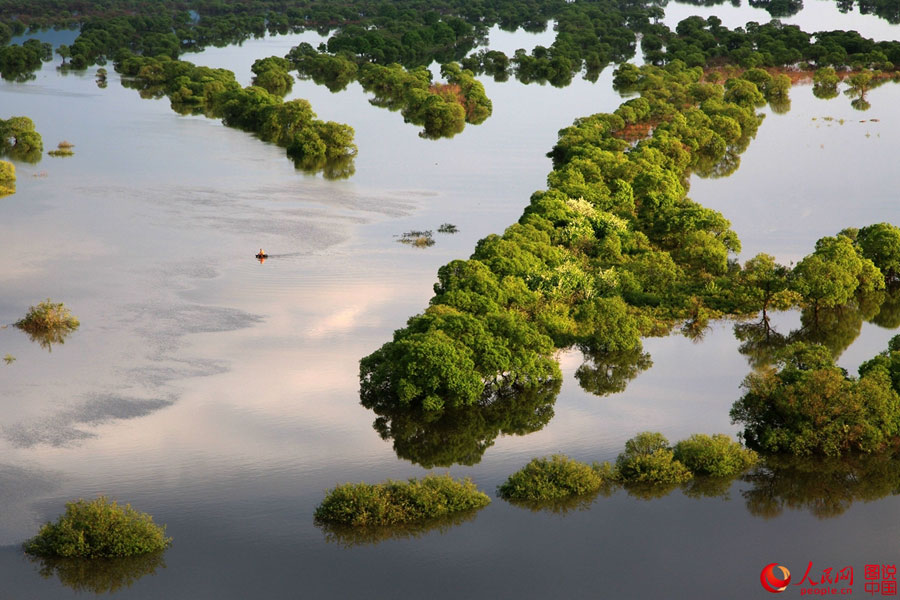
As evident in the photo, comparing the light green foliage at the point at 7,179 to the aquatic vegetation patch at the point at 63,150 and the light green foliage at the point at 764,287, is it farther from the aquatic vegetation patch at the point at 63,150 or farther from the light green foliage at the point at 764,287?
the light green foliage at the point at 764,287

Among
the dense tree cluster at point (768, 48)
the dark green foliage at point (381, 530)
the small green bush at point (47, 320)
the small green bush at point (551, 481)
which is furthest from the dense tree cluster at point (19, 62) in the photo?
the dark green foliage at point (381, 530)

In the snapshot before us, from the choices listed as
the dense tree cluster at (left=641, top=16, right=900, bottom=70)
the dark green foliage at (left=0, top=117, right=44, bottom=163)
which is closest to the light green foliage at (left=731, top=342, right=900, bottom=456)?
the dark green foliage at (left=0, top=117, right=44, bottom=163)

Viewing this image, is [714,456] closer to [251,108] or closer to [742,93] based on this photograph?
[251,108]

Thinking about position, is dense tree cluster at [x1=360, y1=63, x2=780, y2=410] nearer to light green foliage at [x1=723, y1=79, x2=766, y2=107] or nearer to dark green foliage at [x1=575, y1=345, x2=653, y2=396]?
dark green foliage at [x1=575, y1=345, x2=653, y2=396]

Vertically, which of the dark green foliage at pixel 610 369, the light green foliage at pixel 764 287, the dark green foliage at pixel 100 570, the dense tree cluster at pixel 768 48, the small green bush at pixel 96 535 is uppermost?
the dense tree cluster at pixel 768 48

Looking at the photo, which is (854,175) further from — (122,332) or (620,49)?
(620,49)

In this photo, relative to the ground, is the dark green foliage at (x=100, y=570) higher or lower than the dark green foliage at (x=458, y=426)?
lower

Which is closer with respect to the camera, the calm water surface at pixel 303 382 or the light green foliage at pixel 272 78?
the calm water surface at pixel 303 382
